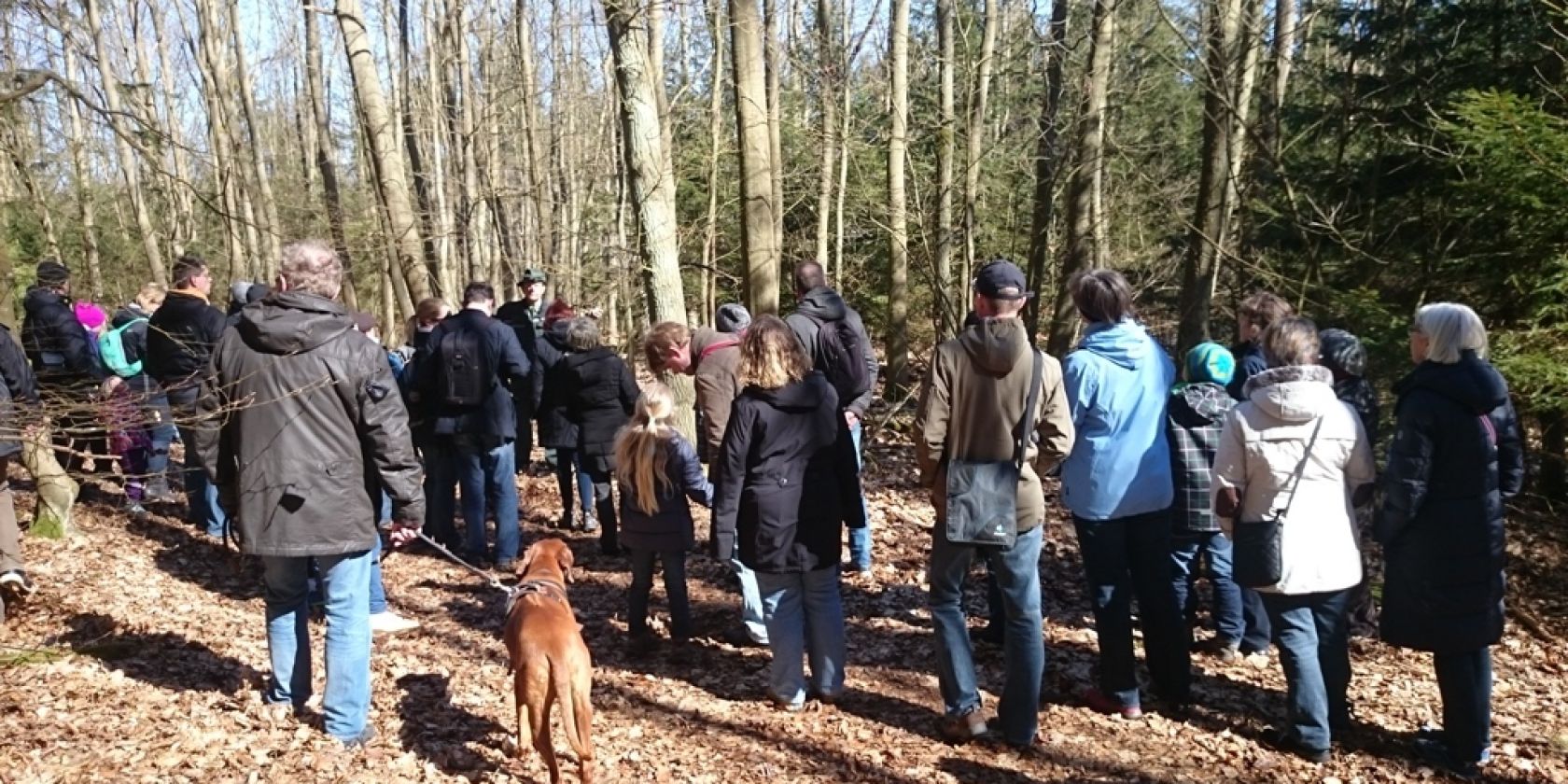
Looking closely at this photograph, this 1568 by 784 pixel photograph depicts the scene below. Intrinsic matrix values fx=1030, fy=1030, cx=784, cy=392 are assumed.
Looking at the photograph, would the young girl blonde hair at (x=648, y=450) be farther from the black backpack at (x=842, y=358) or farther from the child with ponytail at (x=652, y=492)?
the black backpack at (x=842, y=358)

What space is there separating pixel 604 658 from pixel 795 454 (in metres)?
1.99

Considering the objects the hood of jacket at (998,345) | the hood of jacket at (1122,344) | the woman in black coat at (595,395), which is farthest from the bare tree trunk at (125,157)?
the hood of jacket at (1122,344)

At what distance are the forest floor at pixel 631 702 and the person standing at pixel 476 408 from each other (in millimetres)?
573

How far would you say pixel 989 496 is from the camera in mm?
4359

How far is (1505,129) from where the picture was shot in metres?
6.53

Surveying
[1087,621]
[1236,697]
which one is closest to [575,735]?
[1236,697]

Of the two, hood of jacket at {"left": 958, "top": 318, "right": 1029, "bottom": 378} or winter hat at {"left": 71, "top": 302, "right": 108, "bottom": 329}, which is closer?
hood of jacket at {"left": 958, "top": 318, "right": 1029, "bottom": 378}

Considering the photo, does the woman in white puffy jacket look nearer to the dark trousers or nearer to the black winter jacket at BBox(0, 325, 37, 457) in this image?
the dark trousers

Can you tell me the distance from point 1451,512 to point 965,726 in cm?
229

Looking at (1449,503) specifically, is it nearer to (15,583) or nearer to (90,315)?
(15,583)

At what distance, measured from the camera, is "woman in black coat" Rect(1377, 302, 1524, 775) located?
4.36 meters

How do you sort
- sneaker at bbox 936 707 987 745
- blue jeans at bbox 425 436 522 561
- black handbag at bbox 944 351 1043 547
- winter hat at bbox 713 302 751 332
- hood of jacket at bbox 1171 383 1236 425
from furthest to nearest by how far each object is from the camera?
1. blue jeans at bbox 425 436 522 561
2. winter hat at bbox 713 302 751 332
3. hood of jacket at bbox 1171 383 1236 425
4. sneaker at bbox 936 707 987 745
5. black handbag at bbox 944 351 1043 547

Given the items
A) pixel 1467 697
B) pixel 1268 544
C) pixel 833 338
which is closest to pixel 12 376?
pixel 833 338

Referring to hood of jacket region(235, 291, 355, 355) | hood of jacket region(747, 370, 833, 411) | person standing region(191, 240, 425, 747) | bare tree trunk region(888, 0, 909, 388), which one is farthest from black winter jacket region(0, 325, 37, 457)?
bare tree trunk region(888, 0, 909, 388)
